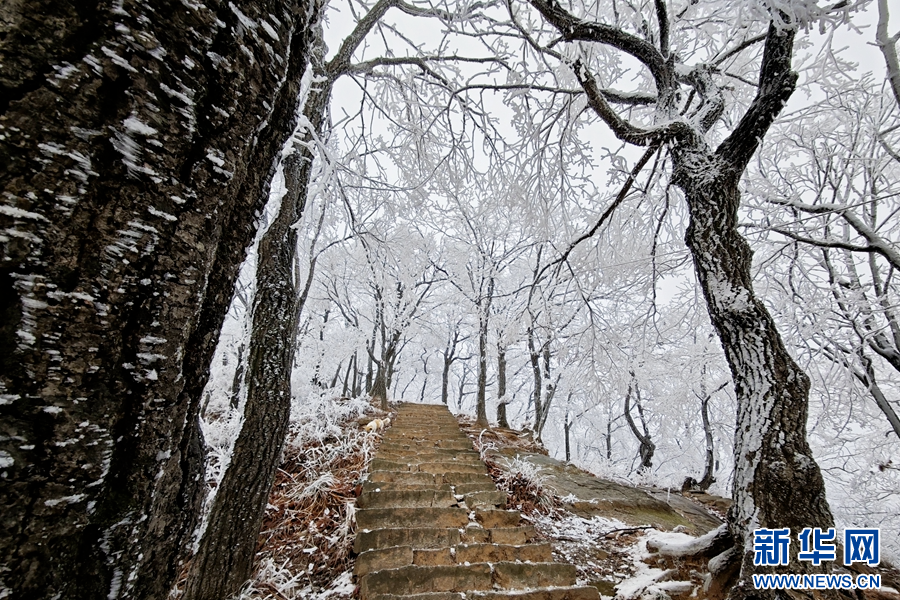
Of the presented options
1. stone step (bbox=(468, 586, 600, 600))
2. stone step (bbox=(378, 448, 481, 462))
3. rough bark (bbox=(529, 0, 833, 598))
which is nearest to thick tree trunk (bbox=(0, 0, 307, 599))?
stone step (bbox=(468, 586, 600, 600))

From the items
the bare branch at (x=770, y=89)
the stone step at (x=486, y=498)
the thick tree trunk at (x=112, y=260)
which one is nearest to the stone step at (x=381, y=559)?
the stone step at (x=486, y=498)

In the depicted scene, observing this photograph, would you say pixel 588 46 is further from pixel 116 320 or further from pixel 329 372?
pixel 329 372

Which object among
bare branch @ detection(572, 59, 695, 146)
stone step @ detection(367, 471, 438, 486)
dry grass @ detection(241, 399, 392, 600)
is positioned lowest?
dry grass @ detection(241, 399, 392, 600)

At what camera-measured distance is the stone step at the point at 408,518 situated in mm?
3227

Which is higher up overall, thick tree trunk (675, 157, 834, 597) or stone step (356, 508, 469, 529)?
thick tree trunk (675, 157, 834, 597)

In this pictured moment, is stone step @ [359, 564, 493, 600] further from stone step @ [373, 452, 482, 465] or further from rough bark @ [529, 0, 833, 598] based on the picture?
stone step @ [373, 452, 482, 465]

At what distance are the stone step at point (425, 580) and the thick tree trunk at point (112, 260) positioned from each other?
2.29 meters

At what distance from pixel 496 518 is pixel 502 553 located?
647 millimetres

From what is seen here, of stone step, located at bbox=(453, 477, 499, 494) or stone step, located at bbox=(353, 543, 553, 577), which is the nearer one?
stone step, located at bbox=(353, 543, 553, 577)

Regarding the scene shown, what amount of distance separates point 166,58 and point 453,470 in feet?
16.2

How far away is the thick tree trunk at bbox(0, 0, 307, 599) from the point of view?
42cm

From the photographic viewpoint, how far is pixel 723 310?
2490 millimetres

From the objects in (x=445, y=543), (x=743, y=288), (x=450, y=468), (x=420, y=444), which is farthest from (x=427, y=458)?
(x=743, y=288)

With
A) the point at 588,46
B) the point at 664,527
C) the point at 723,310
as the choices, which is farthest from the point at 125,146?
the point at 664,527
